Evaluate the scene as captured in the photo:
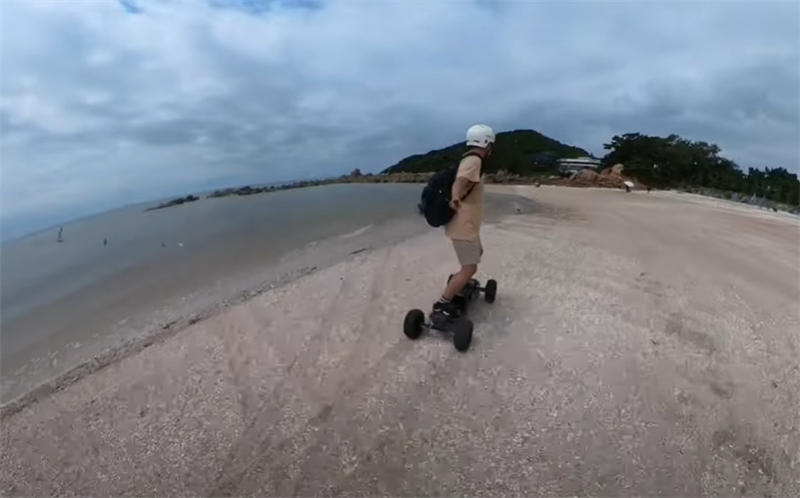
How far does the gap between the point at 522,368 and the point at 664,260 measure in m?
4.85

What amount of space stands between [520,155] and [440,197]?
166 feet

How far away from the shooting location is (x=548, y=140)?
65.9 m

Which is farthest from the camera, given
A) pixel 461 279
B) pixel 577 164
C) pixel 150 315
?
pixel 577 164

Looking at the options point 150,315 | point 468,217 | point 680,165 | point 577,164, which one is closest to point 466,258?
point 468,217

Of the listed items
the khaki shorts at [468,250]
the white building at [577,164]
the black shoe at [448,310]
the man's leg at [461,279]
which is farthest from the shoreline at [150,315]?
the white building at [577,164]

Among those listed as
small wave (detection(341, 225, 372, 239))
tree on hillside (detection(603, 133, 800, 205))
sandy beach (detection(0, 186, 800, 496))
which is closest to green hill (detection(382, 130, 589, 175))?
tree on hillside (detection(603, 133, 800, 205))

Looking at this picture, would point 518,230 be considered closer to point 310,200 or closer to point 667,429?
point 667,429

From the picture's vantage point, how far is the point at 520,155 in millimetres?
54750

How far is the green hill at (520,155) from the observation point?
45.0 m

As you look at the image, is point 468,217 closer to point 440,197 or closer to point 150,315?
point 440,197

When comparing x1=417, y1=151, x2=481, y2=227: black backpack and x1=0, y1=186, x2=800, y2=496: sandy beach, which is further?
x1=417, y1=151, x2=481, y2=227: black backpack

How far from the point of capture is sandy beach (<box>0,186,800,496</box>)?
15.1 feet

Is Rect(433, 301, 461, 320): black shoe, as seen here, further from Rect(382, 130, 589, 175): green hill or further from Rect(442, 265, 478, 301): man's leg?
Rect(382, 130, 589, 175): green hill

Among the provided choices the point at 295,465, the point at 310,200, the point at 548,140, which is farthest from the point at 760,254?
the point at 548,140
